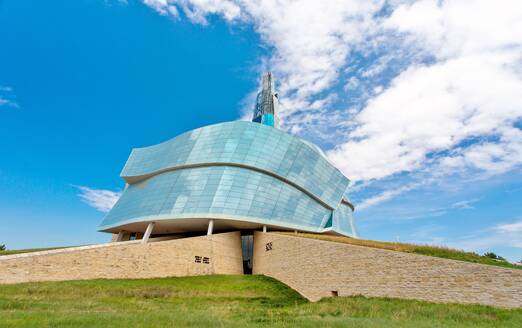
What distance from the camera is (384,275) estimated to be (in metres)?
18.9

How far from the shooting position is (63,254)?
1009 inches

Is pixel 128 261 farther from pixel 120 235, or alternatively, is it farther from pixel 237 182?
pixel 120 235

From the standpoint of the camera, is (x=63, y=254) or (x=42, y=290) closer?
(x=42, y=290)

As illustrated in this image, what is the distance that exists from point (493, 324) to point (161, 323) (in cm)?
1192

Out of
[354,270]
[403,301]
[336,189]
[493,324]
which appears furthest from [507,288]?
[336,189]

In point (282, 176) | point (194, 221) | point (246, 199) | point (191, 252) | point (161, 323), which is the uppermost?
point (282, 176)

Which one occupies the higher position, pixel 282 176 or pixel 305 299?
pixel 282 176

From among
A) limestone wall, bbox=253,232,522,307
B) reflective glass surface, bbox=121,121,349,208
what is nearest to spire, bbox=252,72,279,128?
reflective glass surface, bbox=121,121,349,208

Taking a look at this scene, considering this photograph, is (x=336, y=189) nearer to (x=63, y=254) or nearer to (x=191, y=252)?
(x=191, y=252)

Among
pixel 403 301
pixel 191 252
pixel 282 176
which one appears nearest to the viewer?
pixel 403 301

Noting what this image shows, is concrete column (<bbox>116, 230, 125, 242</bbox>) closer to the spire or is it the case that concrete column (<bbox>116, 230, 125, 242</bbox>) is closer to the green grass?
the green grass

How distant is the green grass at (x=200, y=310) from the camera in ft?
33.8

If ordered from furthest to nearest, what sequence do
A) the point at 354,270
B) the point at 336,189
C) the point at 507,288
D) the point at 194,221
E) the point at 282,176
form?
the point at 336,189 → the point at 282,176 → the point at 194,221 → the point at 354,270 → the point at 507,288

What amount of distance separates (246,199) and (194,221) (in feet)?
24.4
